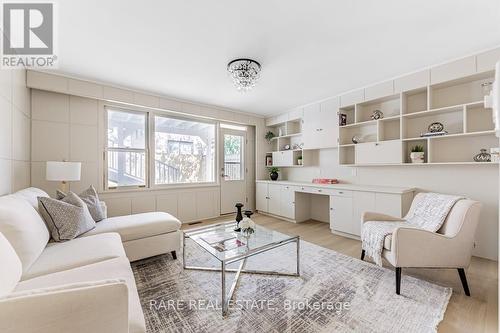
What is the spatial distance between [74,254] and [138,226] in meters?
0.73

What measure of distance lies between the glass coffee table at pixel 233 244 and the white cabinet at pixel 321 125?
2.30m

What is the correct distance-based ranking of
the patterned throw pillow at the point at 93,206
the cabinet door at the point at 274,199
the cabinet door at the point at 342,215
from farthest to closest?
1. the cabinet door at the point at 274,199
2. the cabinet door at the point at 342,215
3. the patterned throw pillow at the point at 93,206

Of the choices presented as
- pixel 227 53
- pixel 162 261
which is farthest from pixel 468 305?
pixel 227 53

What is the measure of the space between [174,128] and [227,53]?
2.22m

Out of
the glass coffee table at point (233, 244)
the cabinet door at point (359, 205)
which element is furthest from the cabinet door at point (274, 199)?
the glass coffee table at point (233, 244)

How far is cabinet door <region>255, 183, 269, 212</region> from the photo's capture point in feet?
15.7

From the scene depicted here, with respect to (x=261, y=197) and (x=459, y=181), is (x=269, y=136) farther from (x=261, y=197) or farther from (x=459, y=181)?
(x=459, y=181)

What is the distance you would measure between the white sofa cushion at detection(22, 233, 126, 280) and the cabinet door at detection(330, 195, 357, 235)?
9.67 feet

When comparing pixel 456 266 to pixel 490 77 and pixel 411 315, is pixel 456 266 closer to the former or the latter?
pixel 411 315

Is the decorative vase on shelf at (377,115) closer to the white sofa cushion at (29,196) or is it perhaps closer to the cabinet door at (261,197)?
the cabinet door at (261,197)

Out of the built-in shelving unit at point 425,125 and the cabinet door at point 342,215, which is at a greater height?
the built-in shelving unit at point 425,125

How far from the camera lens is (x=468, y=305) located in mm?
1677

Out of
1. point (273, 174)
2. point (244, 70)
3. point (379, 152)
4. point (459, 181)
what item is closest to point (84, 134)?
point (244, 70)

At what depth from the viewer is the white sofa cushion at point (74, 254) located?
54.9 inches
